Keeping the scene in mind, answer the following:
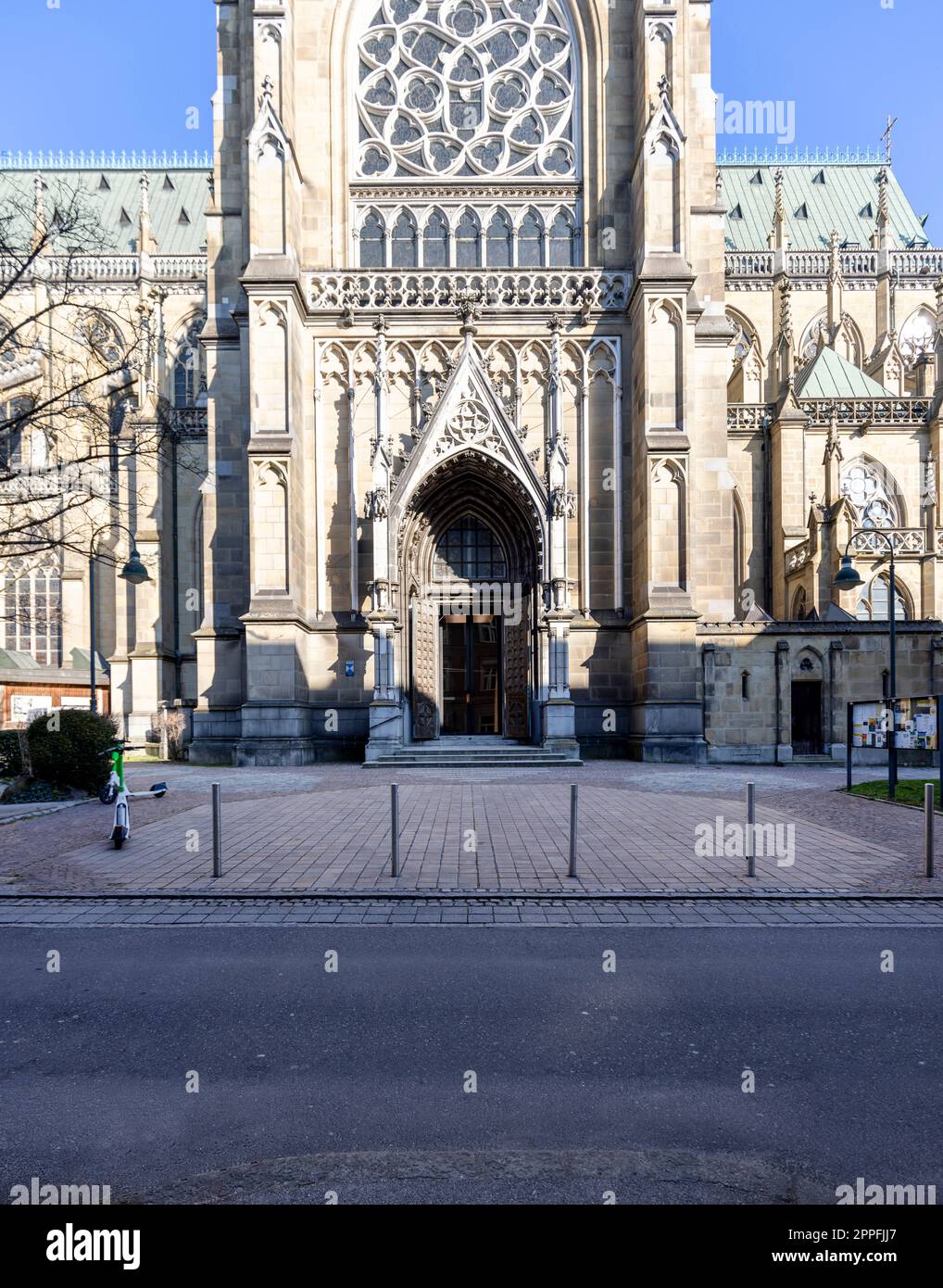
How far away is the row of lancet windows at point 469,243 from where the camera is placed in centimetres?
2192

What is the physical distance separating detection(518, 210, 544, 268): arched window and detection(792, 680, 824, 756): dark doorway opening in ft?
46.0

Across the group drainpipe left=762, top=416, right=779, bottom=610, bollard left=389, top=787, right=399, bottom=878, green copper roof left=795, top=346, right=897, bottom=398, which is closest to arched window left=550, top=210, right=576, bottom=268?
drainpipe left=762, top=416, right=779, bottom=610

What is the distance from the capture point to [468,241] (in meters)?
22.2

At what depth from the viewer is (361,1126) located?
3.11m

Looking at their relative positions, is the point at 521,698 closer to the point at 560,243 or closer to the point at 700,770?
the point at 700,770

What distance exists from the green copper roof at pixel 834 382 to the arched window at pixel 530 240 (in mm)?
14532

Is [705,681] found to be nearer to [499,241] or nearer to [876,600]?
[876,600]

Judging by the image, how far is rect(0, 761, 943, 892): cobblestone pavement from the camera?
23.5 ft

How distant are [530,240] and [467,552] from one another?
9144mm

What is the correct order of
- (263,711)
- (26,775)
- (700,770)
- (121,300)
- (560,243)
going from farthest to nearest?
1. (121,300)
2. (560,243)
3. (263,711)
4. (700,770)
5. (26,775)

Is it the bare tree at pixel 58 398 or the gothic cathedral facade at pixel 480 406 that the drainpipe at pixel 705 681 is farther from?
the bare tree at pixel 58 398

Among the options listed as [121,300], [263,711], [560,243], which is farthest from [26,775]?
[121,300]

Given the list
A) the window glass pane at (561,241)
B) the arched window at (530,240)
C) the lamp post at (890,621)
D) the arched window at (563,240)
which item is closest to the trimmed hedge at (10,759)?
the lamp post at (890,621)
